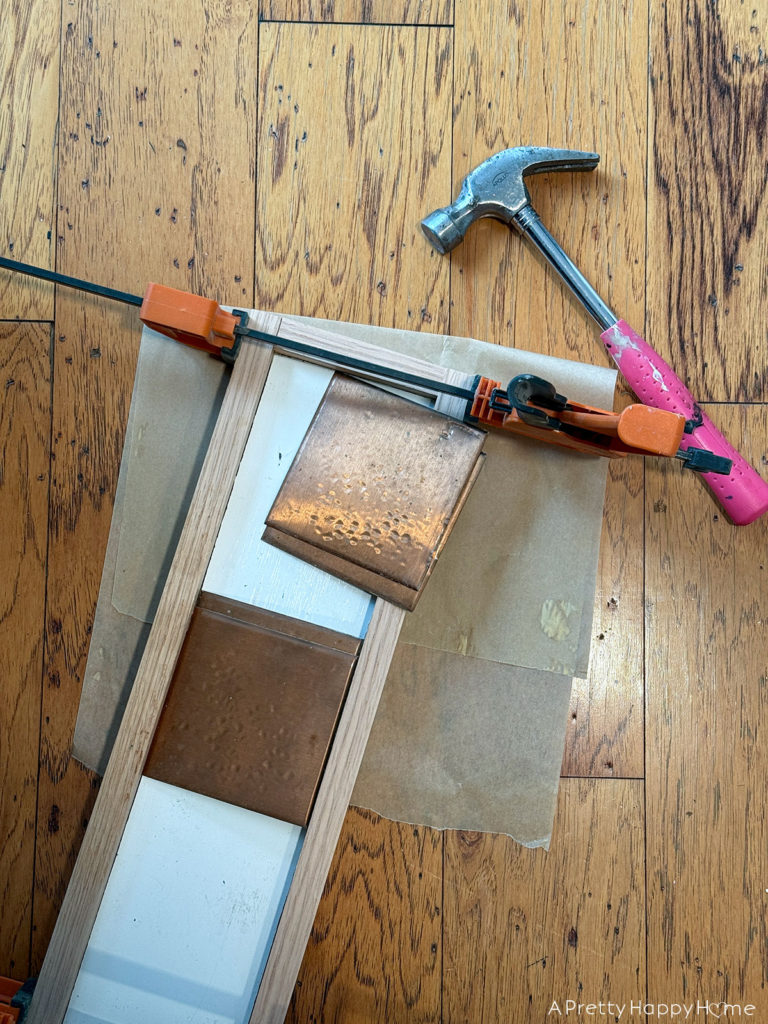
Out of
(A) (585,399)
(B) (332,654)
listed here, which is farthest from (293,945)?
(A) (585,399)

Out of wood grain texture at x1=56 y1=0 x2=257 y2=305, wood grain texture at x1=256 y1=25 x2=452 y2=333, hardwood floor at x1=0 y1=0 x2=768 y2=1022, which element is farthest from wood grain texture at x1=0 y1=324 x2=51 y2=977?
wood grain texture at x1=256 y1=25 x2=452 y2=333

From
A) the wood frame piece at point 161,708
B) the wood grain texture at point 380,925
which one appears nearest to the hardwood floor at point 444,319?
the wood grain texture at point 380,925

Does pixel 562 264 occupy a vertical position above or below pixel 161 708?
above

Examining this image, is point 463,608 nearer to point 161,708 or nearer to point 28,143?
point 161,708

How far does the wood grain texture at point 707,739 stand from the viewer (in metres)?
0.85

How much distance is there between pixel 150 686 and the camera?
72 centimetres

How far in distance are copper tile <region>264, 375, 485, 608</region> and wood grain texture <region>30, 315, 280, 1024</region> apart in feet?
0.23

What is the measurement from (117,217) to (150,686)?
1.75 ft

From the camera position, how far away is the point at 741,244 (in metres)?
0.87

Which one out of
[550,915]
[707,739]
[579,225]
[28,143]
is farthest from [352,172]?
[550,915]

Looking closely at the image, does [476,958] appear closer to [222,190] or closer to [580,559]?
[580,559]

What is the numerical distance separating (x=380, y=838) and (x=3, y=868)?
0.43 m

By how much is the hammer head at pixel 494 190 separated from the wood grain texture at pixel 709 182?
123mm

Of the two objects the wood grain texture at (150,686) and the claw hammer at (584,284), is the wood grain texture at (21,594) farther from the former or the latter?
the claw hammer at (584,284)
